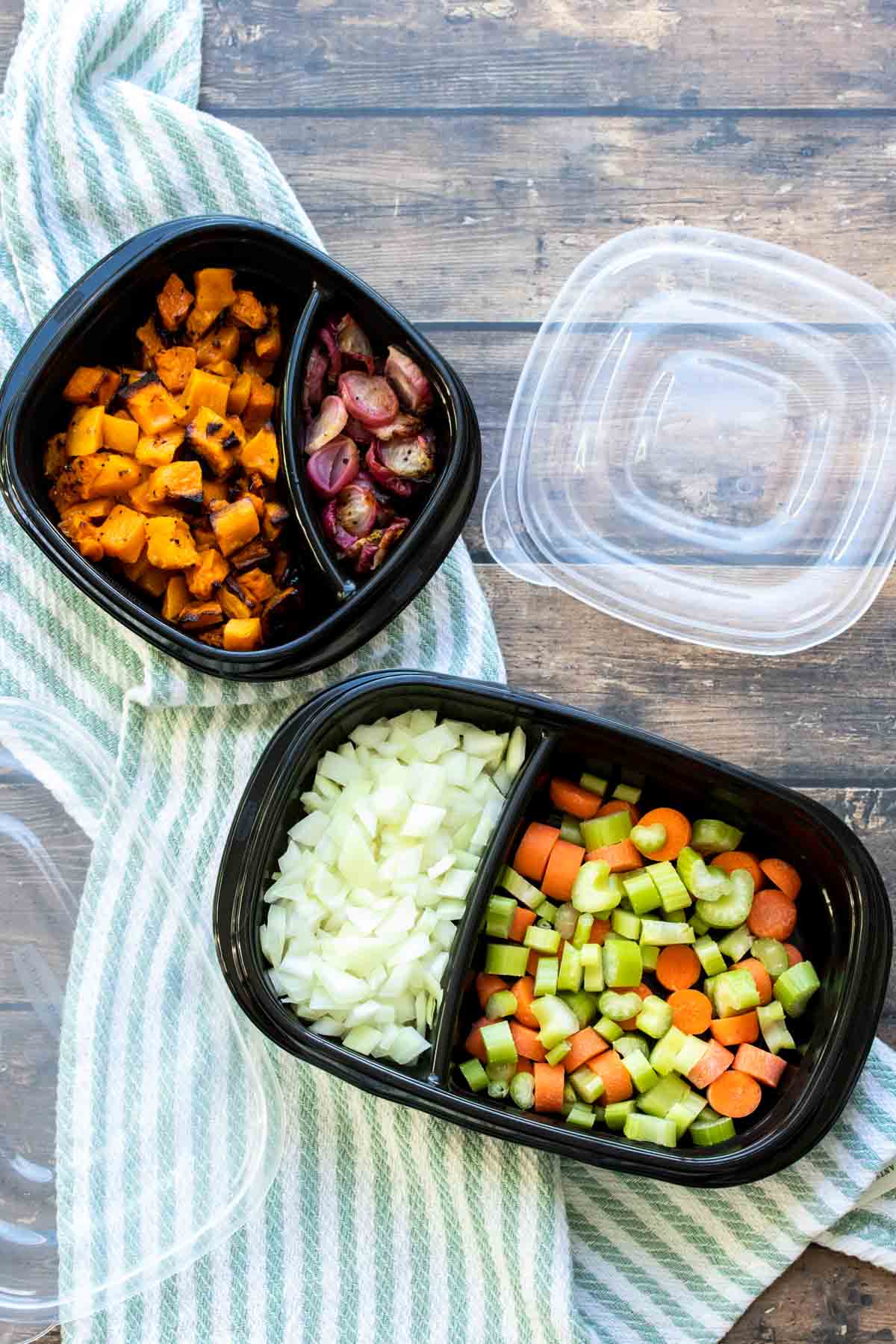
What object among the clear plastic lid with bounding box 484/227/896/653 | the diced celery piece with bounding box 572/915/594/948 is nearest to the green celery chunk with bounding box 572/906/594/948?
the diced celery piece with bounding box 572/915/594/948

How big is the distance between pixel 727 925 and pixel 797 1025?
18 cm

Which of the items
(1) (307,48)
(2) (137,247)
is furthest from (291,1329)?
(1) (307,48)


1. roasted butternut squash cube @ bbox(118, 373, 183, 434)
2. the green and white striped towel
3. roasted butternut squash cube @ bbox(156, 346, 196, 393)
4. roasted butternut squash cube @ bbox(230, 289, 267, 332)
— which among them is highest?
roasted butternut squash cube @ bbox(230, 289, 267, 332)

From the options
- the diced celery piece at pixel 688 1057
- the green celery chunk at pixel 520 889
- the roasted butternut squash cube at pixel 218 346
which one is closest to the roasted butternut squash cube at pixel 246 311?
the roasted butternut squash cube at pixel 218 346

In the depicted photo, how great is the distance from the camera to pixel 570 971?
1.61 m

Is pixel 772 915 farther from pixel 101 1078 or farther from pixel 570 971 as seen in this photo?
pixel 101 1078

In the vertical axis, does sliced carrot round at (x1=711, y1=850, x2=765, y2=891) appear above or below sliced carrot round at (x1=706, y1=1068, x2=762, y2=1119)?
above

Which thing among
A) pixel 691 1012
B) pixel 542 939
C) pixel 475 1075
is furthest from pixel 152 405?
pixel 691 1012

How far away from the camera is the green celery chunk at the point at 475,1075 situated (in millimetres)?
1596

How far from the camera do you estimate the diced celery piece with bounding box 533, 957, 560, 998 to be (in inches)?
63.7

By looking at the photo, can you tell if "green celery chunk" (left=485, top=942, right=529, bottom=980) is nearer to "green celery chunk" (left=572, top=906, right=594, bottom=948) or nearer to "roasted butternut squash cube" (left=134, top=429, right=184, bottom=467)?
"green celery chunk" (left=572, top=906, right=594, bottom=948)

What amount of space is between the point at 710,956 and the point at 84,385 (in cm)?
111

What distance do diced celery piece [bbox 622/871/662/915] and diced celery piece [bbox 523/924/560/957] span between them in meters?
0.11

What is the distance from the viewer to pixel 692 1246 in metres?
1.73
